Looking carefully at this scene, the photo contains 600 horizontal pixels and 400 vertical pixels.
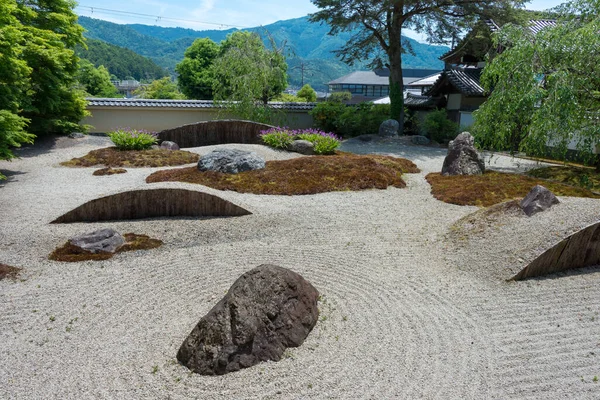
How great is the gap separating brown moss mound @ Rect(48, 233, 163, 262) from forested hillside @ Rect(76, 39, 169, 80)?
75.9 meters

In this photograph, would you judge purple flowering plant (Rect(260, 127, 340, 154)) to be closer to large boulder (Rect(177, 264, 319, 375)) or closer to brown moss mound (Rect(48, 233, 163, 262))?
brown moss mound (Rect(48, 233, 163, 262))

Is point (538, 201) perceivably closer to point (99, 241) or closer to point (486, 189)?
point (486, 189)

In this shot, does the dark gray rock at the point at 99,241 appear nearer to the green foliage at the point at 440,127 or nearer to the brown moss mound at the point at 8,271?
the brown moss mound at the point at 8,271

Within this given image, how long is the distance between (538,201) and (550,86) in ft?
11.8

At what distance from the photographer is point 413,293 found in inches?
196

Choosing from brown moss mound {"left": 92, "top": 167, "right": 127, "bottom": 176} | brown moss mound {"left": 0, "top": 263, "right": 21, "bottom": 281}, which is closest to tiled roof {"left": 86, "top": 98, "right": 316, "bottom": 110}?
brown moss mound {"left": 92, "top": 167, "right": 127, "bottom": 176}

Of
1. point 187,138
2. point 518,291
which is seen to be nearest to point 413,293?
point 518,291

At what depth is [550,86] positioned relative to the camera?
345 inches

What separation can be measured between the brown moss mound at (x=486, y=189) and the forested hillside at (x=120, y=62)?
247 ft

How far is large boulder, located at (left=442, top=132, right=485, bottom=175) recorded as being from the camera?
11.1 m

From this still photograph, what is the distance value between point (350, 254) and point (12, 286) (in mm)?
4117

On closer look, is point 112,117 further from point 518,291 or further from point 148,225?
point 518,291

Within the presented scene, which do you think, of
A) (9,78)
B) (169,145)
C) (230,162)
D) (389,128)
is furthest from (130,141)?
(389,128)

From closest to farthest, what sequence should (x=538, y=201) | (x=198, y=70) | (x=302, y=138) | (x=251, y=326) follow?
(x=251, y=326) → (x=538, y=201) → (x=302, y=138) → (x=198, y=70)
